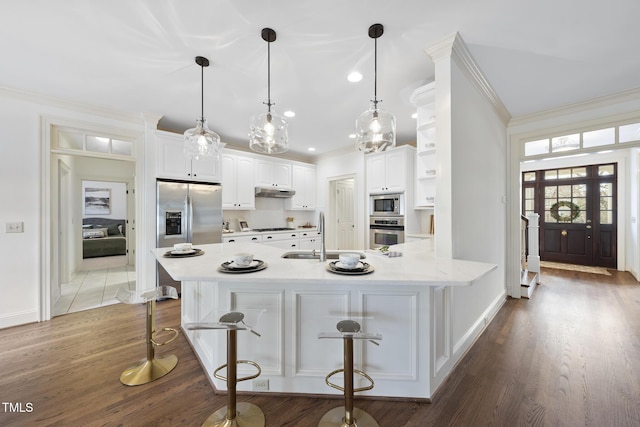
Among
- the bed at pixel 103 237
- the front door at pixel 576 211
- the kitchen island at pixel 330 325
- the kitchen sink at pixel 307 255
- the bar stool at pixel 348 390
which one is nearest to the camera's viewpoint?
the bar stool at pixel 348 390

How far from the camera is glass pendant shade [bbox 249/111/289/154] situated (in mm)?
2240

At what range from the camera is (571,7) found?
163 cm

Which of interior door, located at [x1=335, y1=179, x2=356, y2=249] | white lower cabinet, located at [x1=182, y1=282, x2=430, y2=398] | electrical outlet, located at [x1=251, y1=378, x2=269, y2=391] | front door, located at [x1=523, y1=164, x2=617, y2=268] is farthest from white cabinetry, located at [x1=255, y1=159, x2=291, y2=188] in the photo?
front door, located at [x1=523, y1=164, x2=617, y2=268]

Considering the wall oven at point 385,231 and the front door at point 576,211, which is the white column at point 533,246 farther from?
the wall oven at point 385,231

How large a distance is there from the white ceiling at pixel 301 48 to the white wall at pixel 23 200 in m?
0.27

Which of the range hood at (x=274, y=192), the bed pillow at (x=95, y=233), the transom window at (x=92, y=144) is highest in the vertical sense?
the transom window at (x=92, y=144)

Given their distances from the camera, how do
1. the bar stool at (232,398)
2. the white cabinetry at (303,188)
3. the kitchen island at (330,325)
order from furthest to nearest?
the white cabinetry at (303,188), the kitchen island at (330,325), the bar stool at (232,398)

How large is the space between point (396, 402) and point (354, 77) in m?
2.69

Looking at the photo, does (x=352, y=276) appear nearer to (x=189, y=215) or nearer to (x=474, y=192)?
(x=474, y=192)

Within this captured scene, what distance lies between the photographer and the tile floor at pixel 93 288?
329 centimetres

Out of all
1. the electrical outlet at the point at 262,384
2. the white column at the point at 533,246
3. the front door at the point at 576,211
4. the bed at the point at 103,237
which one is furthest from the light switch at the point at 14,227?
the front door at the point at 576,211

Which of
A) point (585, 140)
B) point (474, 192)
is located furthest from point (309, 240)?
point (585, 140)

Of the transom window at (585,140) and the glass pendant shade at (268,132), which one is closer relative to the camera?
the glass pendant shade at (268,132)

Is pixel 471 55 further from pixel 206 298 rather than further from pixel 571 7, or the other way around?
pixel 206 298
